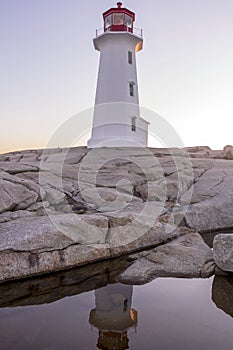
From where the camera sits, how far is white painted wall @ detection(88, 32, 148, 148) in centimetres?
3091

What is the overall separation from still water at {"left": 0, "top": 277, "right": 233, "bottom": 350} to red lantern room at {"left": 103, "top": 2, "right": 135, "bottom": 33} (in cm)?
3067

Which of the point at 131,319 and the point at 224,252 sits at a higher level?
the point at 224,252

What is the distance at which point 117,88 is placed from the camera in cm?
3134

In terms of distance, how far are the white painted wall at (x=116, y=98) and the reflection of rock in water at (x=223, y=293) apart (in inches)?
921

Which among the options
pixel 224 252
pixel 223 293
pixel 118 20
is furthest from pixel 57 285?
pixel 118 20

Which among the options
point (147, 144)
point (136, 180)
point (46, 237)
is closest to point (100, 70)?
point (147, 144)

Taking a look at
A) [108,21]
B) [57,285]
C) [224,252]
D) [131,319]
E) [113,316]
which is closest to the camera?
[131,319]

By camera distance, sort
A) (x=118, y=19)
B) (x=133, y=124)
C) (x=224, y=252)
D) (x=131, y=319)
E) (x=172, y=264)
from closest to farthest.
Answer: (x=131, y=319), (x=224, y=252), (x=172, y=264), (x=133, y=124), (x=118, y=19)

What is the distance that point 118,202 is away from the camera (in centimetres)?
1416

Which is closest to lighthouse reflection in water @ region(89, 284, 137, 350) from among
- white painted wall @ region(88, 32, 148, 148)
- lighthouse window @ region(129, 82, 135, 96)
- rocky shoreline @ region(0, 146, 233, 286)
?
rocky shoreline @ region(0, 146, 233, 286)

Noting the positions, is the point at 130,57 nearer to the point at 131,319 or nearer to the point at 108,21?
the point at 108,21

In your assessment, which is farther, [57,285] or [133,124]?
[133,124]

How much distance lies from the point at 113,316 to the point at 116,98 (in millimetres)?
27140

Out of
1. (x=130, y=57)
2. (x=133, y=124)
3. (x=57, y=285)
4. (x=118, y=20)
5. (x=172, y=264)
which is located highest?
(x=118, y=20)
